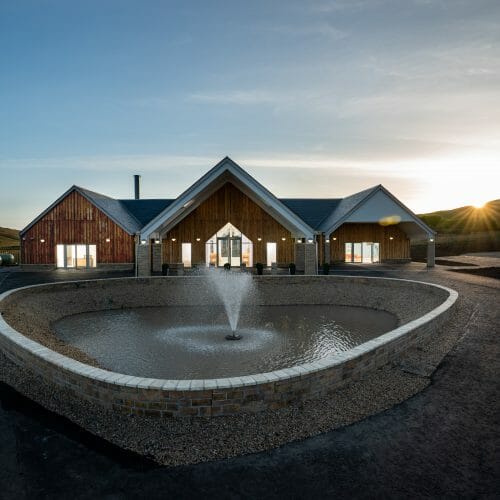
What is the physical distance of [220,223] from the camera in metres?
27.5

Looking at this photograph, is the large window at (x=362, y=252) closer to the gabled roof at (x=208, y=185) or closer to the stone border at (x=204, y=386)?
the gabled roof at (x=208, y=185)

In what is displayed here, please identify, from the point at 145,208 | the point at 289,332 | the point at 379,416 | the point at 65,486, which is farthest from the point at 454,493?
the point at 145,208

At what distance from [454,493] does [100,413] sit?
4591 mm

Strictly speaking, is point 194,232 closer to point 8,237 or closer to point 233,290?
point 233,290

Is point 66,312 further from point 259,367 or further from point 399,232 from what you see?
point 399,232

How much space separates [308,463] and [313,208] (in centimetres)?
2928

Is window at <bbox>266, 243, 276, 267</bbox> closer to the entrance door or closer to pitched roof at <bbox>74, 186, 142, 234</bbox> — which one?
the entrance door

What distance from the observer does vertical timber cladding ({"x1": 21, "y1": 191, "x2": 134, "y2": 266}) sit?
2712 centimetres

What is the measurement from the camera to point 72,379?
5.73 meters

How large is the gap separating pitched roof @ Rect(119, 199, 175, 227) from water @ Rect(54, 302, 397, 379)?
15.7 m

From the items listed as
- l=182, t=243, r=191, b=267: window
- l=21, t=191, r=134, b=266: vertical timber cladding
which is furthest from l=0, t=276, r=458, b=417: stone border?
l=21, t=191, r=134, b=266: vertical timber cladding

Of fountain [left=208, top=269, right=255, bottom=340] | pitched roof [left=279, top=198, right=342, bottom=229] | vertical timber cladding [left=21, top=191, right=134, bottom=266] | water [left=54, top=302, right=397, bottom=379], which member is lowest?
water [left=54, top=302, right=397, bottom=379]

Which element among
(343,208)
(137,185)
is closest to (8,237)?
(137,185)

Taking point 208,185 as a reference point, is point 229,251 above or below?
below
